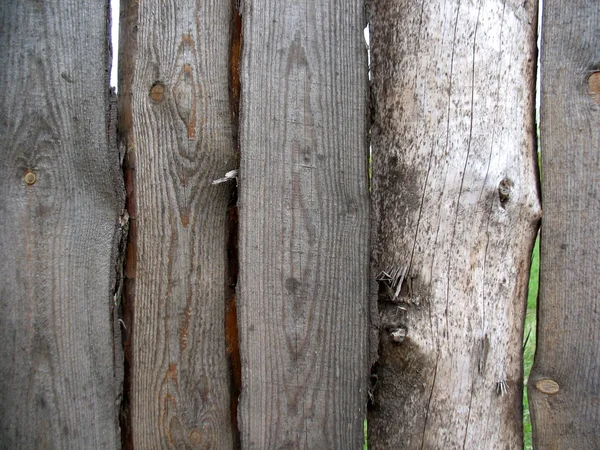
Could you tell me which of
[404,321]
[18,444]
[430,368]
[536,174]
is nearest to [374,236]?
[404,321]

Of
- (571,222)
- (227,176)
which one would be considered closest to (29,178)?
(227,176)

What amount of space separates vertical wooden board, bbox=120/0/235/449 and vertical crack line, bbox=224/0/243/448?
0.7 inches

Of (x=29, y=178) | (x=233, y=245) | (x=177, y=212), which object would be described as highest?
(x=29, y=178)

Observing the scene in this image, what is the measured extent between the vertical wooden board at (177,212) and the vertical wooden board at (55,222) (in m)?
0.08

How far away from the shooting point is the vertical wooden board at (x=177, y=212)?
1627 millimetres

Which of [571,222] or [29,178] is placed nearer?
[29,178]

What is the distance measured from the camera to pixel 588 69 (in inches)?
67.2

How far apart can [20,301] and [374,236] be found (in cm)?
107

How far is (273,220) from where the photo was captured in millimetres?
1645

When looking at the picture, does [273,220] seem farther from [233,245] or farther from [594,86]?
[594,86]

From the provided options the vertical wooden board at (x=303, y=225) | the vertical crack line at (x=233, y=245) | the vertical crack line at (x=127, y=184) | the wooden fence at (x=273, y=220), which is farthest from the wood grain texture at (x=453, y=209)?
the vertical crack line at (x=127, y=184)

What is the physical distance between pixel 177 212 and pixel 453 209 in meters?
0.83

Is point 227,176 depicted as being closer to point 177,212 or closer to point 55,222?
point 177,212

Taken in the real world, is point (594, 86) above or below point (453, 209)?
above
